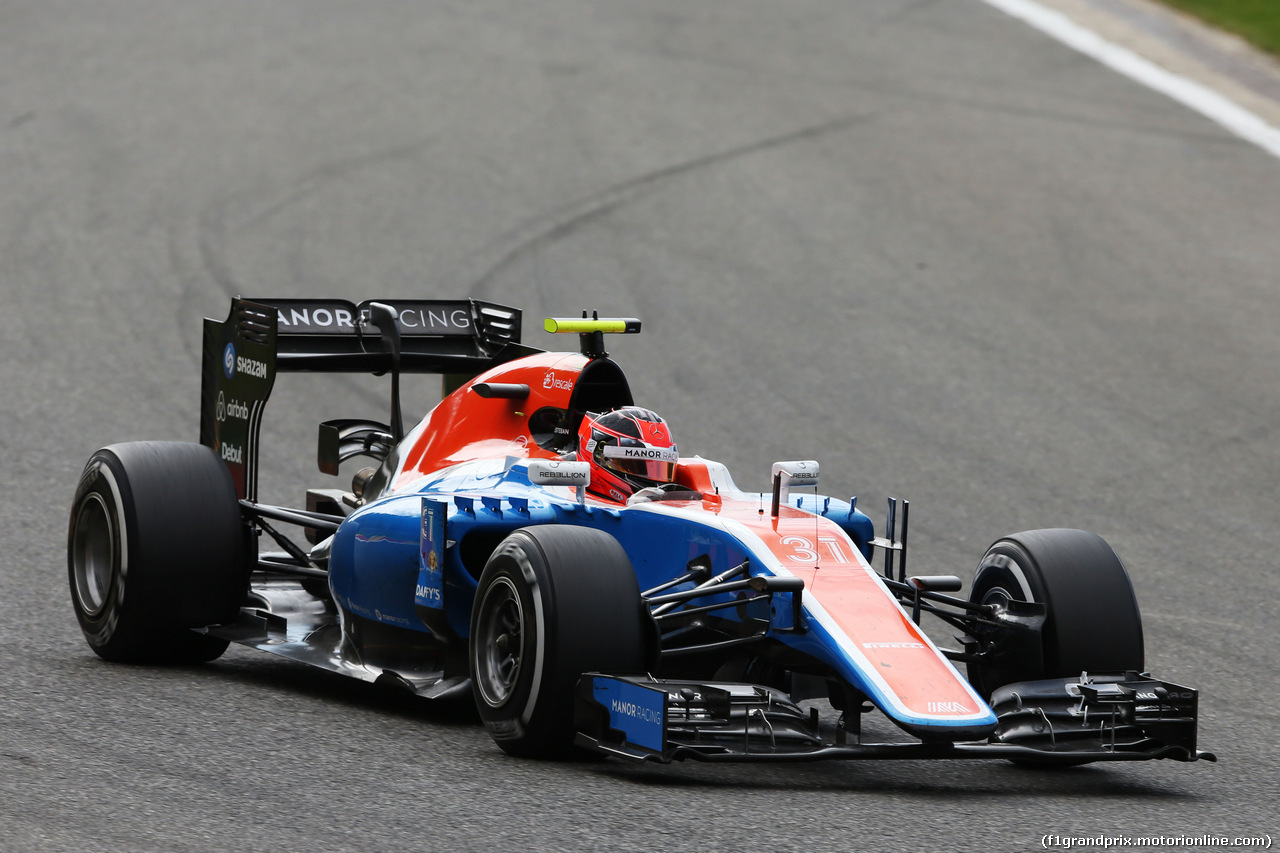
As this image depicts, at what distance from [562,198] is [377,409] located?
6101mm

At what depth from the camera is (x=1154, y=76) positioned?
80.9ft

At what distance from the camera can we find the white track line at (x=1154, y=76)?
75.2ft

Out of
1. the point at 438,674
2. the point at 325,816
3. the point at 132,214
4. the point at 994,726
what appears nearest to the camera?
the point at 325,816

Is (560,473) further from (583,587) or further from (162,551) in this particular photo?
(162,551)

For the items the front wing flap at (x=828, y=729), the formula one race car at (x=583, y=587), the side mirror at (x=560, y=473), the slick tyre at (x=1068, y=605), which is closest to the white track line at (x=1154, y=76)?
the formula one race car at (x=583, y=587)

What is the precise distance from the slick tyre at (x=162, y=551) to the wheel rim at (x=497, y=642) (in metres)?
2.02

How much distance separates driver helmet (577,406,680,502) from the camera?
795 cm

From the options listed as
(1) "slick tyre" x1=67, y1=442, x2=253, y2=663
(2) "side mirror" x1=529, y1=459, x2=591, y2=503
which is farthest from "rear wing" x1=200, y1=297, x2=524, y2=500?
(2) "side mirror" x1=529, y1=459, x2=591, y2=503

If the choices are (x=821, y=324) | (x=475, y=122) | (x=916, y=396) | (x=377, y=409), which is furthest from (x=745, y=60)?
(x=377, y=409)

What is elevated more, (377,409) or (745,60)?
(745,60)

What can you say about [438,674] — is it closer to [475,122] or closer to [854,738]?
[854,738]

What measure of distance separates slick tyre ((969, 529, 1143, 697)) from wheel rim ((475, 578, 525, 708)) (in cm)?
209

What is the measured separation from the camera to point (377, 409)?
15.0 meters

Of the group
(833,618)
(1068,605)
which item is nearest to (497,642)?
(833,618)
